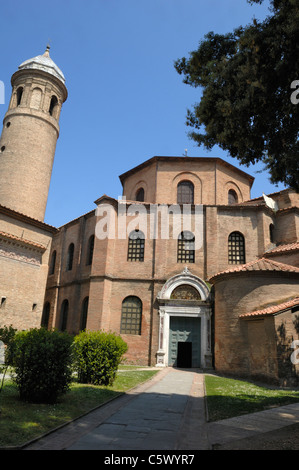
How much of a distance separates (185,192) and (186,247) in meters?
5.00

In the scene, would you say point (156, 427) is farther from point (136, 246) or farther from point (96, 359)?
point (136, 246)

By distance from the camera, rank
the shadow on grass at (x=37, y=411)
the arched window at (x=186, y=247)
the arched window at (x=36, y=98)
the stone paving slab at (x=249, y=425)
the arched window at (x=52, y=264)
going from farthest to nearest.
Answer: the arched window at (x=52, y=264), the arched window at (x=36, y=98), the arched window at (x=186, y=247), the stone paving slab at (x=249, y=425), the shadow on grass at (x=37, y=411)

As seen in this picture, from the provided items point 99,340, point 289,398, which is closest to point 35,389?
point 99,340

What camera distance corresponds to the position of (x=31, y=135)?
73.0ft

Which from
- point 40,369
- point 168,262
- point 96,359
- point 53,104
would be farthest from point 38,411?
point 53,104

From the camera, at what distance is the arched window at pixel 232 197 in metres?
24.5

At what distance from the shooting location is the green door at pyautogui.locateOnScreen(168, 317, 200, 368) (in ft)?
60.5

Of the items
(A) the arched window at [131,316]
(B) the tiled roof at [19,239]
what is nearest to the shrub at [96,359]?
(B) the tiled roof at [19,239]

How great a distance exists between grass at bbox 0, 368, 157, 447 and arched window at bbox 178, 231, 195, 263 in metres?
11.7

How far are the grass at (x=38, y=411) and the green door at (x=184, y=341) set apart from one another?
9.74m

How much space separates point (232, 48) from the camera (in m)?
7.86

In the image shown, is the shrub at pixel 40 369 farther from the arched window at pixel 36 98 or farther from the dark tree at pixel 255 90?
the arched window at pixel 36 98

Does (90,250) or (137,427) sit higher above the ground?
(90,250)
